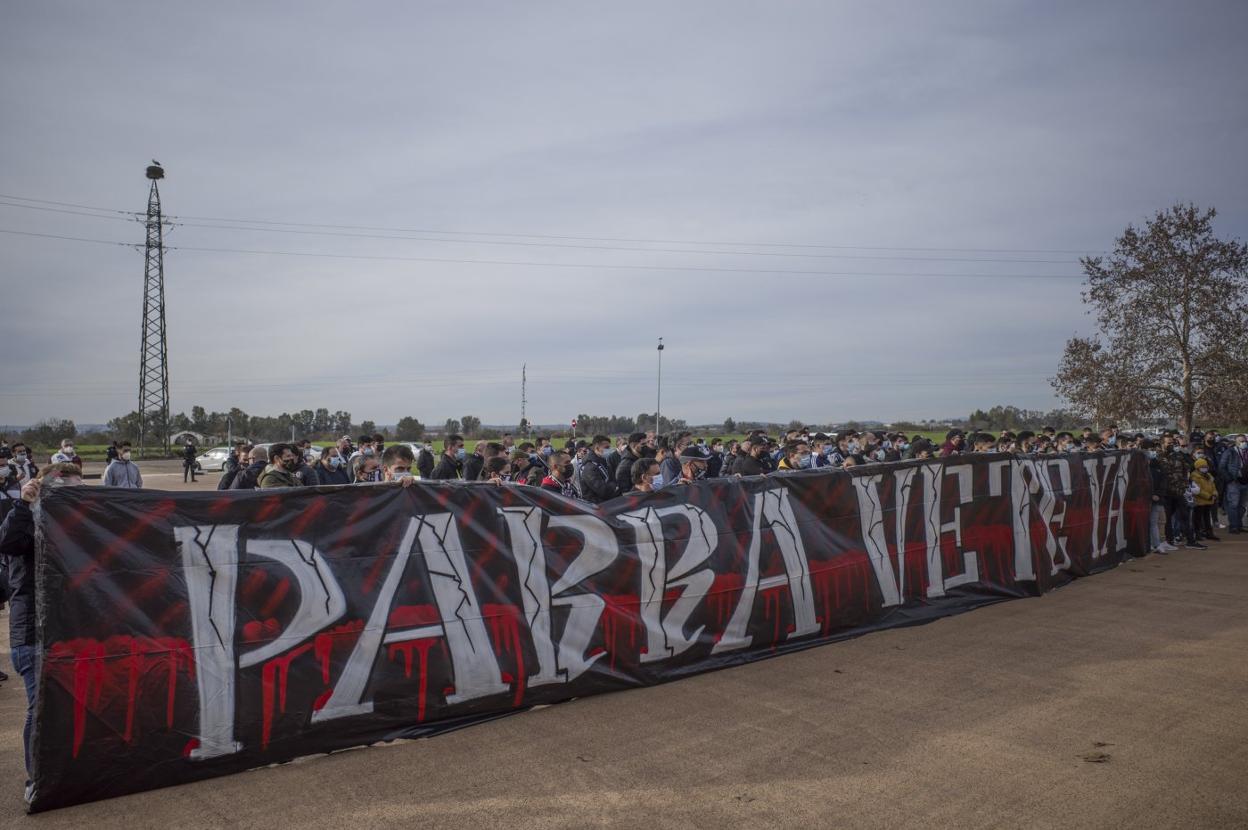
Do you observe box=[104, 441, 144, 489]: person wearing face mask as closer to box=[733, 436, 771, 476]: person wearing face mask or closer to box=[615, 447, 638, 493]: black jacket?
box=[615, 447, 638, 493]: black jacket

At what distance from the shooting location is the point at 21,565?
5277 mm

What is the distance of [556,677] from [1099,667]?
4857 millimetres

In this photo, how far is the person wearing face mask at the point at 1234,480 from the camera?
1530 centimetres

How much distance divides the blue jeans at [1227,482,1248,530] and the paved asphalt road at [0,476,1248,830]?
35.9ft

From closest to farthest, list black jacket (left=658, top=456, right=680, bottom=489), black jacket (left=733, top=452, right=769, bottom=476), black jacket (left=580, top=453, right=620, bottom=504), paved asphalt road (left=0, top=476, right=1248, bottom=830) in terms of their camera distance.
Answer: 1. paved asphalt road (left=0, top=476, right=1248, bottom=830)
2. black jacket (left=580, top=453, right=620, bottom=504)
3. black jacket (left=658, top=456, right=680, bottom=489)
4. black jacket (left=733, top=452, right=769, bottom=476)

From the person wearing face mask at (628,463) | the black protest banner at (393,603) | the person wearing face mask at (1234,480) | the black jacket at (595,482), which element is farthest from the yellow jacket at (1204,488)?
the black jacket at (595,482)

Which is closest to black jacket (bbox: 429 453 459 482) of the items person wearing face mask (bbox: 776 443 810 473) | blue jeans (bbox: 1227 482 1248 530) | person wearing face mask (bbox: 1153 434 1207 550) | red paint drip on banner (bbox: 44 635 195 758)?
person wearing face mask (bbox: 776 443 810 473)

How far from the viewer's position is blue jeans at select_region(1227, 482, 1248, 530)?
15.9 m

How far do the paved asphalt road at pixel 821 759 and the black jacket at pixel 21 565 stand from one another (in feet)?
2.60

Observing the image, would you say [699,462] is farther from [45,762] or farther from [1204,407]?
[1204,407]

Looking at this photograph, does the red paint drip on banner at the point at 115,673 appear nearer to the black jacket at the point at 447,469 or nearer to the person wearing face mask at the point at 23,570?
the person wearing face mask at the point at 23,570

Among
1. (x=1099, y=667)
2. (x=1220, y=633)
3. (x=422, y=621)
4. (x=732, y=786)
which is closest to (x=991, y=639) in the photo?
(x=1099, y=667)

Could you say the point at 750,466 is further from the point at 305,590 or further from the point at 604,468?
the point at 305,590

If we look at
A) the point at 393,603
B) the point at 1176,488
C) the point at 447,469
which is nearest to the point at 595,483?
the point at 447,469
